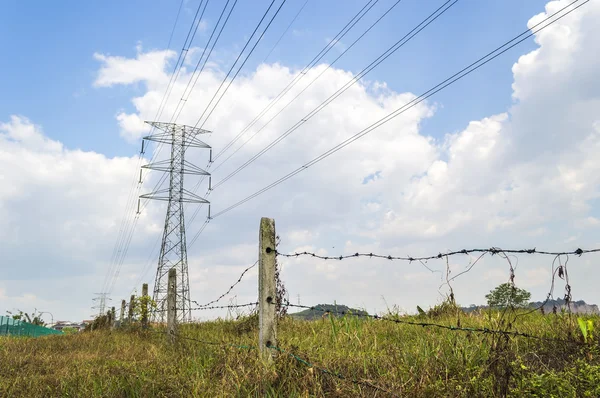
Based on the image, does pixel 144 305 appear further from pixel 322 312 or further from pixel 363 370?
pixel 363 370

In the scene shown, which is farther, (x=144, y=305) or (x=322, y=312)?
(x=144, y=305)

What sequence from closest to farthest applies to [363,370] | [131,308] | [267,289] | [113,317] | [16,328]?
[363,370] → [267,289] → [131,308] → [113,317] → [16,328]

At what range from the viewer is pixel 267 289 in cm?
574

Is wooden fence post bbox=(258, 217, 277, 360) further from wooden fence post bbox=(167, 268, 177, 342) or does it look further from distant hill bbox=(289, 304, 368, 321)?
wooden fence post bbox=(167, 268, 177, 342)

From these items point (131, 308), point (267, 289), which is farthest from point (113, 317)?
point (267, 289)

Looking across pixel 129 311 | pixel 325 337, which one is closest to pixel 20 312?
pixel 129 311

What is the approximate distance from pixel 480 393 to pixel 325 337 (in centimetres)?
372

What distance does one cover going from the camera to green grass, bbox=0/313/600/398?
4.34 m

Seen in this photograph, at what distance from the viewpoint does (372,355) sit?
19.2 ft

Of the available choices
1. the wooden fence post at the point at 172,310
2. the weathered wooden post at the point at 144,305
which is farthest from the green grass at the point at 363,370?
the weathered wooden post at the point at 144,305

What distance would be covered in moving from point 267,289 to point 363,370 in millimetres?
1445

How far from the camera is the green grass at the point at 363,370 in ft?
14.2

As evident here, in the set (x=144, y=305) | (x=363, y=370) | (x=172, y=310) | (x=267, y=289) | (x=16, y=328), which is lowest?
(x=363, y=370)

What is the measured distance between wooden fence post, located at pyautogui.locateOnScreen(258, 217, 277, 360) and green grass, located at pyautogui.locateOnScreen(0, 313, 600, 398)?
18cm
